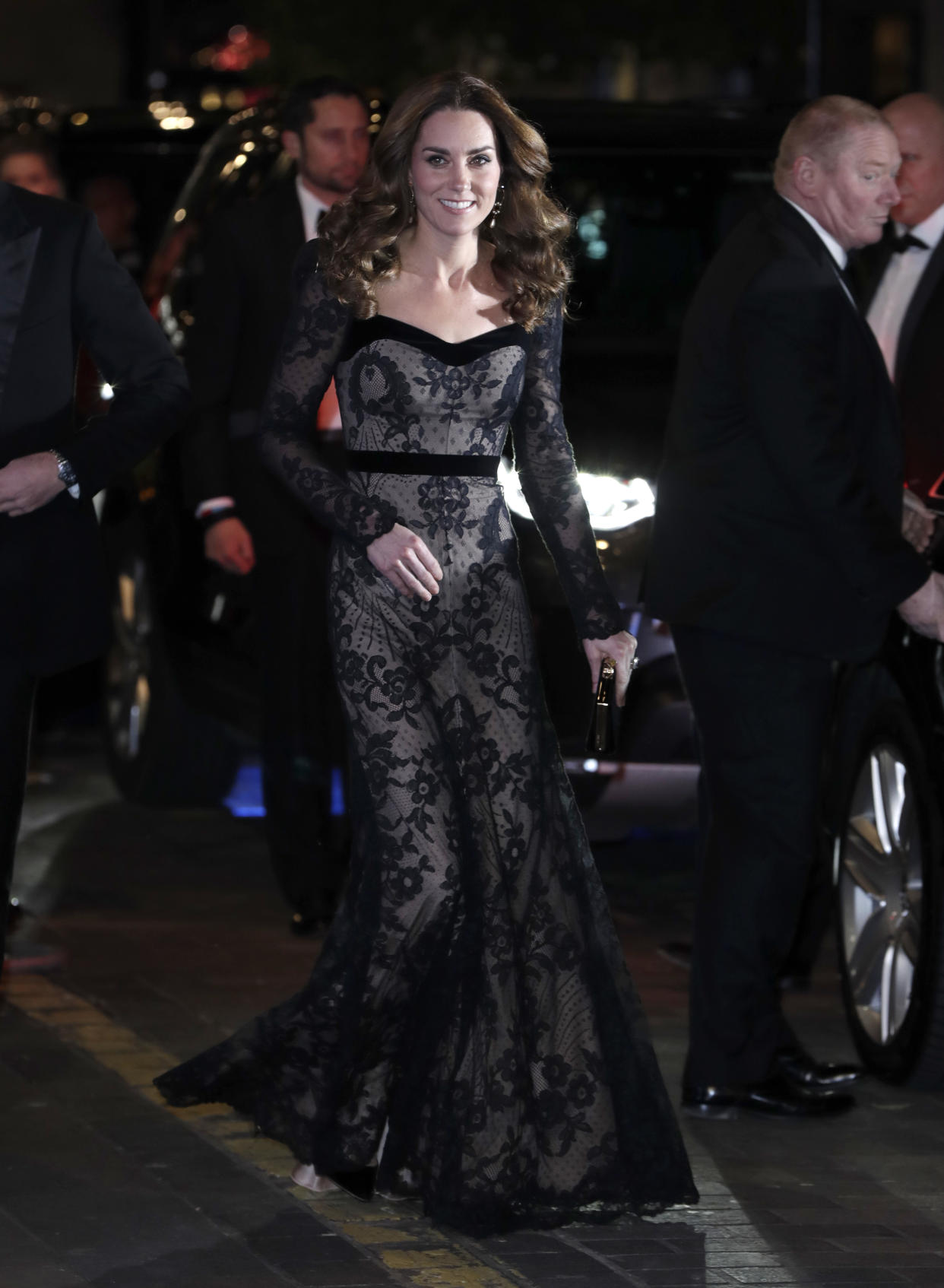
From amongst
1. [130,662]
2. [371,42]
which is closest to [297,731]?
[130,662]

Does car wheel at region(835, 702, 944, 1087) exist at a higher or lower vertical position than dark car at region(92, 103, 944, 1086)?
lower

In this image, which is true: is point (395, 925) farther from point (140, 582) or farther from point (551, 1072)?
point (140, 582)

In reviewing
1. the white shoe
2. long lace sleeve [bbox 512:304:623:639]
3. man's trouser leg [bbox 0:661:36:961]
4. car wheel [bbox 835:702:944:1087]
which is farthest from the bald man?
the white shoe

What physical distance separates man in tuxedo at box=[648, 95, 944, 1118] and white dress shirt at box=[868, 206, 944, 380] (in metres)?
1.18

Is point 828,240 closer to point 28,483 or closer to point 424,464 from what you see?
point 424,464

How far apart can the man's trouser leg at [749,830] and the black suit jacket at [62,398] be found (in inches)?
52.0

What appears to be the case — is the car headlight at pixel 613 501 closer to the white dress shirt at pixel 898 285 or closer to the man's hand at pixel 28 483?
the white dress shirt at pixel 898 285

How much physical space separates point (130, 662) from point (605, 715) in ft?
15.3

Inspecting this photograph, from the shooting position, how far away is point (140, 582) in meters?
9.36

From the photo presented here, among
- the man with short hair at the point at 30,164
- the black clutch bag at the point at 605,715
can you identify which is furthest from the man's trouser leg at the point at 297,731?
the black clutch bag at the point at 605,715

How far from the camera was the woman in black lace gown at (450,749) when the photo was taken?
16.4 feet

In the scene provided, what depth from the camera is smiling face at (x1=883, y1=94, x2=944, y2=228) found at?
276 inches

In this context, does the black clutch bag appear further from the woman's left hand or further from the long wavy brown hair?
the long wavy brown hair

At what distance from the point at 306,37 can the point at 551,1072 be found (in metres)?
39.1
